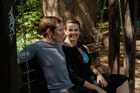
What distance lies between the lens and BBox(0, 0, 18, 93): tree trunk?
4.81ft

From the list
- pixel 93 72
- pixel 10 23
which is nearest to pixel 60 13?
pixel 93 72

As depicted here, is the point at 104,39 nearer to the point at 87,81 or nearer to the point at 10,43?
the point at 87,81

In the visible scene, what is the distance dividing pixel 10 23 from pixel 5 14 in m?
0.04

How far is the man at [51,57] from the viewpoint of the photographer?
3232 millimetres

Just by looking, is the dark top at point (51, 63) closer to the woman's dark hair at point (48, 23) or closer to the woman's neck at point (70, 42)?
the woman's dark hair at point (48, 23)

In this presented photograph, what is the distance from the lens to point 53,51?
11.0 feet

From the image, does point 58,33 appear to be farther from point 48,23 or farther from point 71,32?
point 71,32

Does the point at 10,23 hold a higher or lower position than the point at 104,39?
higher

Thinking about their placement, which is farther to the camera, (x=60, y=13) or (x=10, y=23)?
(x=60, y=13)

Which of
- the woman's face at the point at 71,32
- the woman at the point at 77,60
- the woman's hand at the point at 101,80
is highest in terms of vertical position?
the woman's face at the point at 71,32

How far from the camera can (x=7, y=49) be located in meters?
1.47

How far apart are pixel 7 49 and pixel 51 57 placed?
1875mm

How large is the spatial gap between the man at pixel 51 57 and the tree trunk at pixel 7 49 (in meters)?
1.65

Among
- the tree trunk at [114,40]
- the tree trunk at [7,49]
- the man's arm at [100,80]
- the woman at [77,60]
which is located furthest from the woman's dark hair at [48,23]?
the tree trunk at [7,49]
